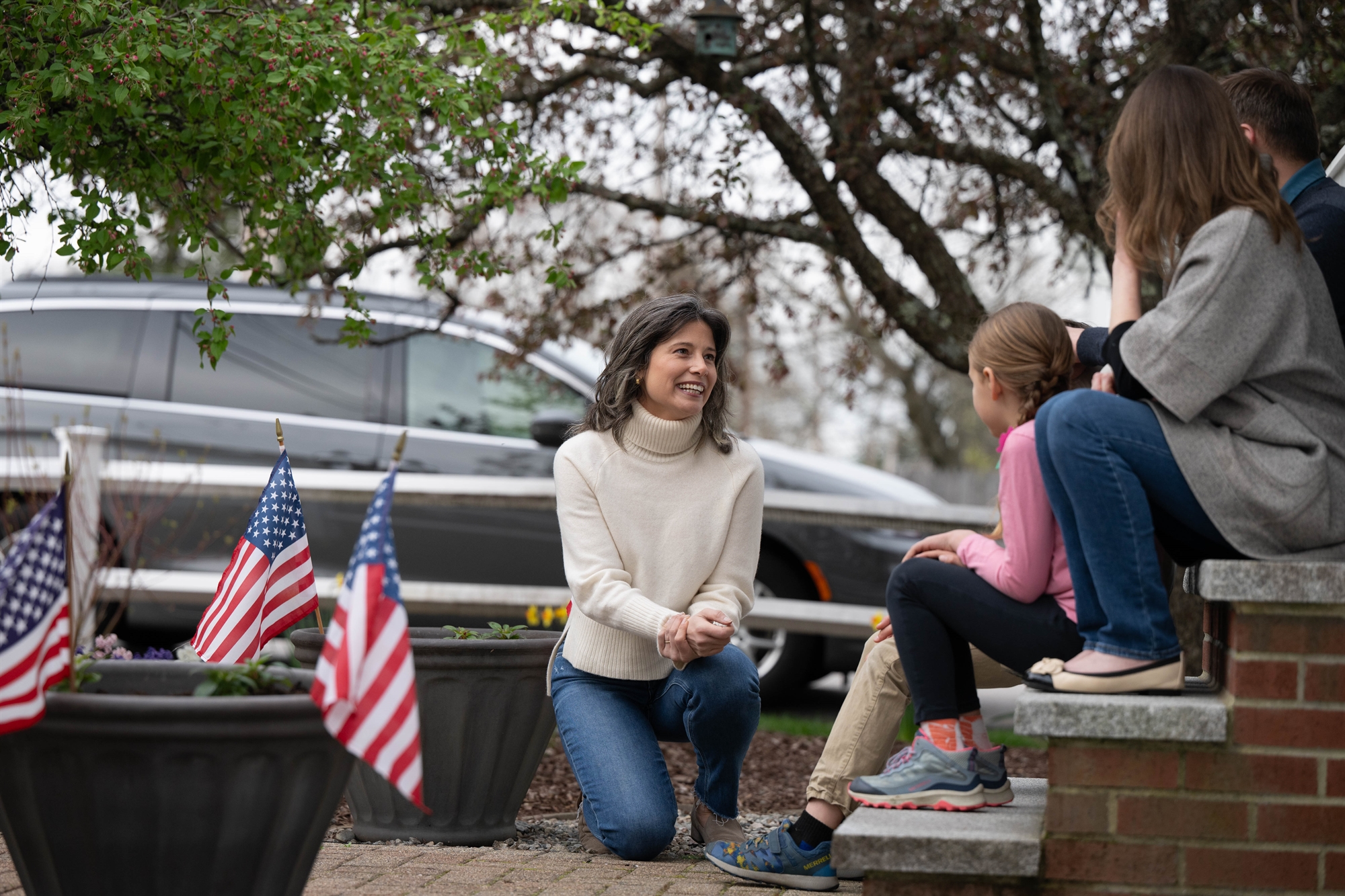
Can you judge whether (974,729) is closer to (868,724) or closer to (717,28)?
(868,724)

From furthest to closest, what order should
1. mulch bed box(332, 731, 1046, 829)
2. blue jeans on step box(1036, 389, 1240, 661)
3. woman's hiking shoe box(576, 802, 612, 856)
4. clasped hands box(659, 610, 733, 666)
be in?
mulch bed box(332, 731, 1046, 829), woman's hiking shoe box(576, 802, 612, 856), clasped hands box(659, 610, 733, 666), blue jeans on step box(1036, 389, 1240, 661)

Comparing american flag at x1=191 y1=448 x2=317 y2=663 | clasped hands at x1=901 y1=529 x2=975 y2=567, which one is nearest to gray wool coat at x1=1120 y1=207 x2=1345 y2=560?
clasped hands at x1=901 y1=529 x2=975 y2=567

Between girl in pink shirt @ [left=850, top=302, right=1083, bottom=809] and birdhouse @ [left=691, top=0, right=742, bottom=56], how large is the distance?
2799 millimetres

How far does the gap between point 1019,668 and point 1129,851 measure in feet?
1.75

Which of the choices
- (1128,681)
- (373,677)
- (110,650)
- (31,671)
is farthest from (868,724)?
(110,650)

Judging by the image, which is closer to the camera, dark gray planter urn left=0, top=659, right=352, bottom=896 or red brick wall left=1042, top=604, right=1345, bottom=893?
dark gray planter urn left=0, top=659, right=352, bottom=896

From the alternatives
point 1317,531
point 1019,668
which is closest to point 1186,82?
point 1317,531

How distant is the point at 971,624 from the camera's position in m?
2.91

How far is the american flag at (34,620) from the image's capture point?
7.45 ft

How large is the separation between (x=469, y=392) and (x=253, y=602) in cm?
384

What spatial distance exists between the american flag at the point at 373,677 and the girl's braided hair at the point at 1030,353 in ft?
4.85

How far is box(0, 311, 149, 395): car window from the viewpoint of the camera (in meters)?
7.34

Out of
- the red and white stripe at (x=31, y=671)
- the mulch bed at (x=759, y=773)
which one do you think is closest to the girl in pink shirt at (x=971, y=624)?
the red and white stripe at (x=31, y=671)

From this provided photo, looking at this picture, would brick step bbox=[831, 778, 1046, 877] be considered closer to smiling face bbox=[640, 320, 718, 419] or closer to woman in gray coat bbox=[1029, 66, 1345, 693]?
woman in gray coat bbox=[1029, 66, 1345, 693]
